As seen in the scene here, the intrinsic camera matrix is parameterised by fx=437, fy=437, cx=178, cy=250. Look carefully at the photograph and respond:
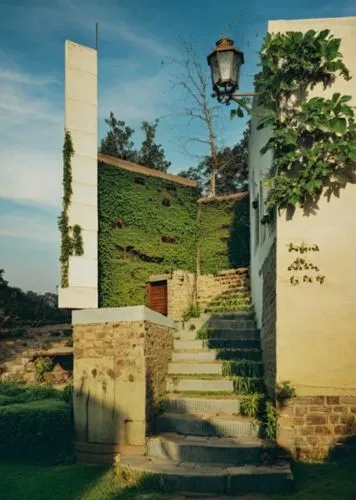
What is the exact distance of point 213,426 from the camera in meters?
6.10

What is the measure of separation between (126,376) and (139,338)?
56 cm

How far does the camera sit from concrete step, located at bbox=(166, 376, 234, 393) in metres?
7.26

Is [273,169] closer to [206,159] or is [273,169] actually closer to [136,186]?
[136,186]

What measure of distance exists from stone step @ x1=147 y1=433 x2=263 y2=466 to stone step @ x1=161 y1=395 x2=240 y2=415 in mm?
673

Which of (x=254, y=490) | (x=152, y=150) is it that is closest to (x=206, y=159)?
(x=152, y=150)

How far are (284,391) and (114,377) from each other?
2376mm

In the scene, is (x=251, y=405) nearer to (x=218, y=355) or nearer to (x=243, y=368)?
(x=243, y=368)

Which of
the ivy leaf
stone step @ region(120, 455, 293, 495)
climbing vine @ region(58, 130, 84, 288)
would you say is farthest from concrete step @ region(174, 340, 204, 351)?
the ivy leaf

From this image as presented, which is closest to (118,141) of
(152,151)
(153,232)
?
Answer: (152,151)

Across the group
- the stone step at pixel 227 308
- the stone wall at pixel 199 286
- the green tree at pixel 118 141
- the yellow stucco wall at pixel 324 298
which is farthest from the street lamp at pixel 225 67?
the green tree at pixel 118 141

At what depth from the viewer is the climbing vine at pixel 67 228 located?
12.0 metres

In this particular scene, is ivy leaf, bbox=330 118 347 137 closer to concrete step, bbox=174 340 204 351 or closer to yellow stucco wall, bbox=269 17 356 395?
yellow stucco wall, bbox=269 17 356 395

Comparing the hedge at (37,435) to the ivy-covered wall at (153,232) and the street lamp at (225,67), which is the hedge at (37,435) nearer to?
the street lamp at (225,67)

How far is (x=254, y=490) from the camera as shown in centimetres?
486
